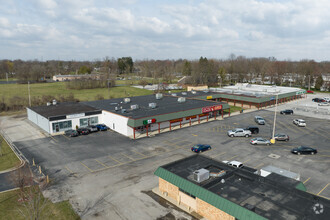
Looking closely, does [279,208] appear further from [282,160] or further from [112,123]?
[112,123]

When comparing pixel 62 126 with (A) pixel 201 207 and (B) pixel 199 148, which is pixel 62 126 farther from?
(A) pixel 201 207

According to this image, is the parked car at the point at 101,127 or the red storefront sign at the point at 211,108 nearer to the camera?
the parked car at the point at 101,127

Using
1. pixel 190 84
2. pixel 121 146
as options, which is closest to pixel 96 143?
pixel 121 146

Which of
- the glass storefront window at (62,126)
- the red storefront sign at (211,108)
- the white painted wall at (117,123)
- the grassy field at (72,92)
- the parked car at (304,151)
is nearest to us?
the parked car at (304,151)

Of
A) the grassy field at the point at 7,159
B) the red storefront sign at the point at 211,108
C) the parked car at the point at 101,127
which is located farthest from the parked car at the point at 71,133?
the red storefront sign at the point at 211,108

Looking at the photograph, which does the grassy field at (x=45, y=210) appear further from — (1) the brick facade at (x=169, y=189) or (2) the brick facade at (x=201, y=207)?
Answer: (2) the brick facade at (x=201, y=207)

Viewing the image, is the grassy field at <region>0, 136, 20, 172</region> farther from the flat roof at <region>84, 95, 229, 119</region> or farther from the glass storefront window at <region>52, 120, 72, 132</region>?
the flat roof at <region>84, 95, 229, 119</region>
